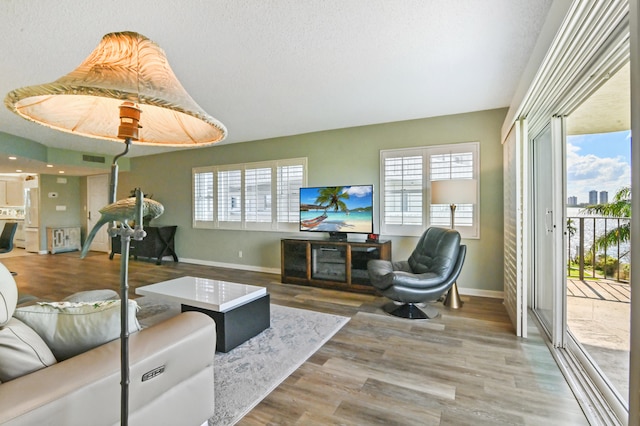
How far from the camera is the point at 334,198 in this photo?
4578 mm

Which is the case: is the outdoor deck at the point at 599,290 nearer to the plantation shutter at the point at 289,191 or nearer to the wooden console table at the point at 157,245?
the plantation shutter at the point at 289,191

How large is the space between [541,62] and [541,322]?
242cm

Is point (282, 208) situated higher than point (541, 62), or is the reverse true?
point (541, 62)

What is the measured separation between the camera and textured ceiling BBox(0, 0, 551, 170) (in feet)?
6.50

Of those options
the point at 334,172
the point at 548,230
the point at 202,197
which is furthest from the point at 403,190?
the point at 202,197

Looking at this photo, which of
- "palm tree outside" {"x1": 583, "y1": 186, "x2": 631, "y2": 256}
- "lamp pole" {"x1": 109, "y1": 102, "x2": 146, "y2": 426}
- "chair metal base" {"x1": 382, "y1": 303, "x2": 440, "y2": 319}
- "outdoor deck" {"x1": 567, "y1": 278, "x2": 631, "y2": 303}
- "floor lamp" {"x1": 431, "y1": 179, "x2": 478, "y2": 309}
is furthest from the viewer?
"floor lamp" {"x1": 431, "y1": 179, "x2": 478, "y2": 309}

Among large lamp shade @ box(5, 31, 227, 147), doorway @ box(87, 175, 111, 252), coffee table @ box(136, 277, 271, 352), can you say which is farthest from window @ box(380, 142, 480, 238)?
doorway @ box(87, 175, 111, 252)

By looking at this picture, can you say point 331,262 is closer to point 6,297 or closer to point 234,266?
point 234,266

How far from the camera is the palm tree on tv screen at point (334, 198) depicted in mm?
4512

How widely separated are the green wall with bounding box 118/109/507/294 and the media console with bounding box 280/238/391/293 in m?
0.56

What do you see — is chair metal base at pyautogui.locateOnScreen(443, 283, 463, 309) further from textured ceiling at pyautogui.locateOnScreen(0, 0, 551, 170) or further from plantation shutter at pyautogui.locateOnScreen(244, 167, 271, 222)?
plantation shutter at pyautogui.locateOnScreen(244, 167, 271, 222)

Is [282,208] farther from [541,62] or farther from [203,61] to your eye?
[541,62]

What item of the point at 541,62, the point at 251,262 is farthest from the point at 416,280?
the point at 251,262

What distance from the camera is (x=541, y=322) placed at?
3016 millimetres
